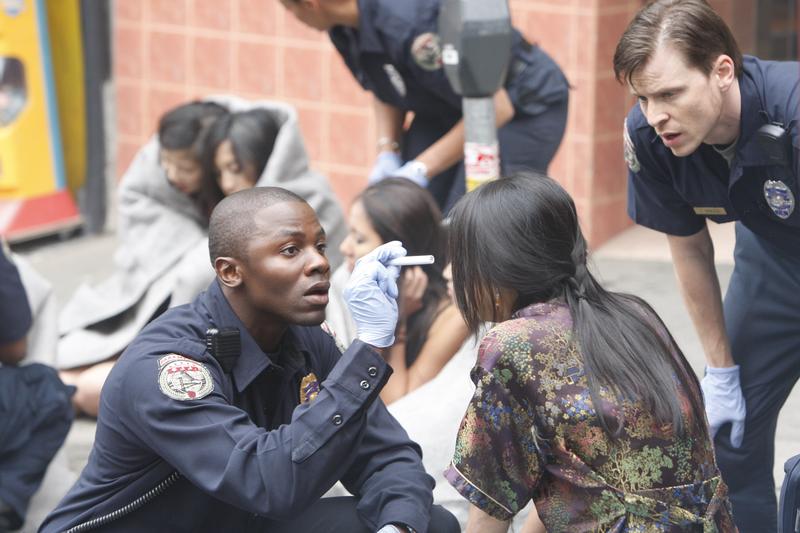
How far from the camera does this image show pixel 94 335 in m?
4.74

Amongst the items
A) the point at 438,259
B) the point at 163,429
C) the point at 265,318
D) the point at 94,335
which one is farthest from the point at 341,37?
the point at 163,429

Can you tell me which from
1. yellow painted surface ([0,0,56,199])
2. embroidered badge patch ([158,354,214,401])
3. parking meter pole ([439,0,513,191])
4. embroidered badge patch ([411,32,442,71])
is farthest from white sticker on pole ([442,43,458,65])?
yellow painted surface ([0,0,56,199])

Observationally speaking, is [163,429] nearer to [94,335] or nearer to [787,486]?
[787,486]

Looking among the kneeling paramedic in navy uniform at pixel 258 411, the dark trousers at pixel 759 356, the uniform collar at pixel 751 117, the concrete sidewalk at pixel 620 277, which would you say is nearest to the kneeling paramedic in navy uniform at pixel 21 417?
the concrete sidewalk at pixel 620 277

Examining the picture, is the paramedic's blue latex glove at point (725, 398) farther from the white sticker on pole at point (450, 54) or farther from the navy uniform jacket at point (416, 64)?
the navy uniform jacket at point (416, 64)

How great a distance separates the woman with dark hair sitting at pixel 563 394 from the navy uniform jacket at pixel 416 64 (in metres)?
1.63

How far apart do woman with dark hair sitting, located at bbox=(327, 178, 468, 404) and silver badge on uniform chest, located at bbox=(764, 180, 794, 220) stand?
45.4 inches

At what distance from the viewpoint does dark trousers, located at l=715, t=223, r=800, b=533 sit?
304 cm

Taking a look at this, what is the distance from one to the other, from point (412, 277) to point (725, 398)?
1.01m

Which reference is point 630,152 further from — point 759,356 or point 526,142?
point 526,142

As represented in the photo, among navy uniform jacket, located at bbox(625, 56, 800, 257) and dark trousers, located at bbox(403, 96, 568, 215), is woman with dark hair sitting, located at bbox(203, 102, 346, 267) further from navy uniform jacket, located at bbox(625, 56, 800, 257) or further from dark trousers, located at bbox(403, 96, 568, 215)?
navy uniform jacket, located at bbox(625, 56, 800, 257)

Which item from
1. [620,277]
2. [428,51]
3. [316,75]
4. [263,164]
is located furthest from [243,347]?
[316,75]

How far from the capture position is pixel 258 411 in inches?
101

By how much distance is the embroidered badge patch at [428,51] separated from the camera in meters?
3.82
